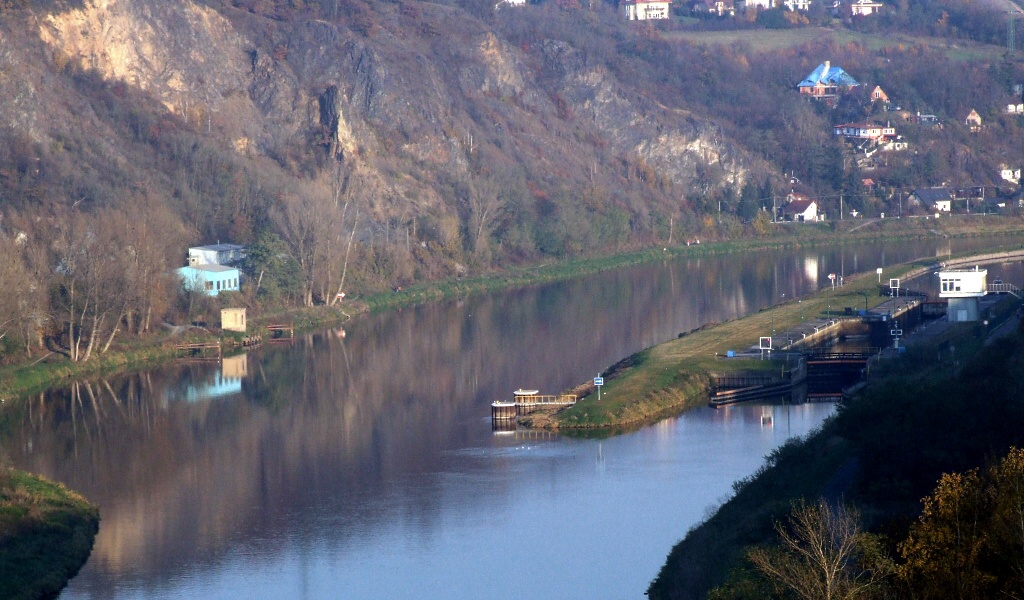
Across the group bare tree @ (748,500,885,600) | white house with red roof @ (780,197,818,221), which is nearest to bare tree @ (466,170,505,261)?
white house with red roof @ (780,197,818,221)

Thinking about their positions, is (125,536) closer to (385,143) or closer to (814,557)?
(814,557)

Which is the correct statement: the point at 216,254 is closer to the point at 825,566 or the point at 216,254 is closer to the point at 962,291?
the point at 962,291

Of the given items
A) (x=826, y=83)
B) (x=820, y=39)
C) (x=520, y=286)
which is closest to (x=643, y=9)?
(x=820, y=39)

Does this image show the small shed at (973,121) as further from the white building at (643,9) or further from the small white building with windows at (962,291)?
the small white building with windows at (962,291)

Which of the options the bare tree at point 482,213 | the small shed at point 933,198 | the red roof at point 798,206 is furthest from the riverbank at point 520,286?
the small shed at point 933,198

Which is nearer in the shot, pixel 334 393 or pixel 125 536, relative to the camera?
pixel 125 536

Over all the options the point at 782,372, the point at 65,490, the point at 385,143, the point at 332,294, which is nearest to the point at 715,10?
the point at 385,143
